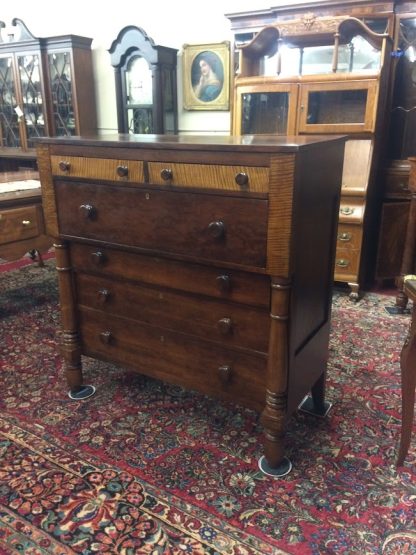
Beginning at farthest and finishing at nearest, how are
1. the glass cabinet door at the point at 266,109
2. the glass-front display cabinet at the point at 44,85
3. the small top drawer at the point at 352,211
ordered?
the glass-front display cabinet at the point at 44,85 < the glass cabinet door at the point at 266,109 < the small top drawer at the point at 352,211

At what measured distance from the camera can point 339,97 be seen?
3779 millimetres

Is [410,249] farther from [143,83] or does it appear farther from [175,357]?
[143,83]

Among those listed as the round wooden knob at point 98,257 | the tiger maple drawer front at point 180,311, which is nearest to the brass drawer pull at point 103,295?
the tiger maple drawer front at point 180,311

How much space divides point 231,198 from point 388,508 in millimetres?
1244

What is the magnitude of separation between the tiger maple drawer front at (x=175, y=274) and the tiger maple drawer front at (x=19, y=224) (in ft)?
4.08

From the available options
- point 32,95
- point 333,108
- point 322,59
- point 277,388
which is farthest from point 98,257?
point 32,95

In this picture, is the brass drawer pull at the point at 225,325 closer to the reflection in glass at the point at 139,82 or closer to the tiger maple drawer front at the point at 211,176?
the tiger maple drawer front at the point at 211,176

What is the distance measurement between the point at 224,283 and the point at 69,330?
0.96m

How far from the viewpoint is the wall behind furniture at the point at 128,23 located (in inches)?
190

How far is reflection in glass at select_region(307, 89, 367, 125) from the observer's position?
12.3 ft

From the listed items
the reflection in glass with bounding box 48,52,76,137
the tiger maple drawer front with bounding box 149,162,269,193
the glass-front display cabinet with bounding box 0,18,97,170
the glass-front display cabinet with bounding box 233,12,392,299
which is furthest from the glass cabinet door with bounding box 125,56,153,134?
the tiger maple drawer front with bounding box 149,162,269,193

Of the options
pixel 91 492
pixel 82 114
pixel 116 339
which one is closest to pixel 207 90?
pixel 82 114

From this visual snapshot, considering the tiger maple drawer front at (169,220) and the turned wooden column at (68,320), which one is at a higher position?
the tiger maple drawer front at (169,220)

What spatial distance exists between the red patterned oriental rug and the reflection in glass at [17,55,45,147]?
4.15 meters
